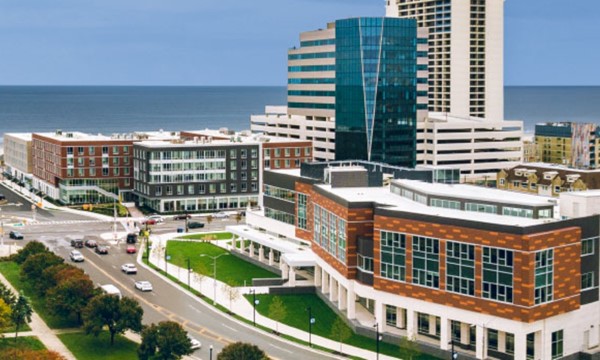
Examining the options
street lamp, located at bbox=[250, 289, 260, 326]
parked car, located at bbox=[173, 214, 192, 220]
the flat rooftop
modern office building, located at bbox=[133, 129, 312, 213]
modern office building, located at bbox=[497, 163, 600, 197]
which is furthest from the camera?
modern office building, located at bbox=[133, 129, 312, 213]

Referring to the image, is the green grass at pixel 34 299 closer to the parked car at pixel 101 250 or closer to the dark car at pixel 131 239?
the parked car at pixel 101 250

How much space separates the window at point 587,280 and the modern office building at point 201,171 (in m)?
90.2

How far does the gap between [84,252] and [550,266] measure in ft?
224

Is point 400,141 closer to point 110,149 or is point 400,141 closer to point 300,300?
point 110,149

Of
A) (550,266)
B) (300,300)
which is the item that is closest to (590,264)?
(550,266)

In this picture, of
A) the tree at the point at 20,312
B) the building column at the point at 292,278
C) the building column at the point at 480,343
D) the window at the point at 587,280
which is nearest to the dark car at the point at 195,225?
the building column at the point at 292,278

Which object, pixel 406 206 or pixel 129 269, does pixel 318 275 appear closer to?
pixel 406 206

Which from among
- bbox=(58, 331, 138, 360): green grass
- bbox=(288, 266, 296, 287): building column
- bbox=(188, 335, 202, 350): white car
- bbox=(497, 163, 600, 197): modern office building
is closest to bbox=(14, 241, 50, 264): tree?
bbox=(58, 331, 138, 360): green grass

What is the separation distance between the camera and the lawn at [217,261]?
110 m

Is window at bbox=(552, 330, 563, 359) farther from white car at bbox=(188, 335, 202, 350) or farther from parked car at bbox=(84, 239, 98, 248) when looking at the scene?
parked car at bbox=(84, 239, 98, 248)

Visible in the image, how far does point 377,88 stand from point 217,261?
56.6 meters

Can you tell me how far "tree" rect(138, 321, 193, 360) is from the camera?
→ 74.3 meters

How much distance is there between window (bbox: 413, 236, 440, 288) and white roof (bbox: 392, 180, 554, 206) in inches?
300

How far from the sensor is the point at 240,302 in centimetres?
9781
